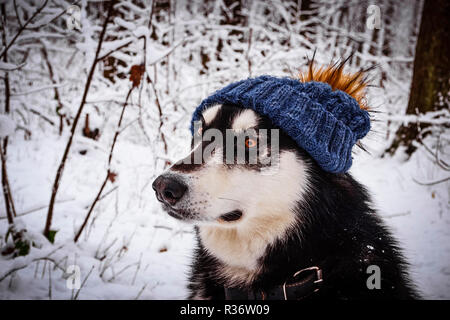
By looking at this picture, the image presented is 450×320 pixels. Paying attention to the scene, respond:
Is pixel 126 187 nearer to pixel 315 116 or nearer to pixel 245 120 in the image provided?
pixel 245 120

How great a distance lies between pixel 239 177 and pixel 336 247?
698 mm

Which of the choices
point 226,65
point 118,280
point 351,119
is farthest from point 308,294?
point 226,65

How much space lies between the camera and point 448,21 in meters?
4.47

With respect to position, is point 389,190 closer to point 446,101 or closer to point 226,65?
point 446,101

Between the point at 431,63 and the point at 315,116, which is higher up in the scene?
the point at 431,63


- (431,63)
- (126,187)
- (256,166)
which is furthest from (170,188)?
(431,63)

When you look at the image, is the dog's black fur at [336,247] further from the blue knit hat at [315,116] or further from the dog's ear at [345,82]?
the dog's ear at [345,82]

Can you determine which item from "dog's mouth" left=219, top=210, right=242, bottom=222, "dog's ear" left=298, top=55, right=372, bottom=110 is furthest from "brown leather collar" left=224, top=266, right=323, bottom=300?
"dog's ear" left=298, top=55, right=372, bottom=110

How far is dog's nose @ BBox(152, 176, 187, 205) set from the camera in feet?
4.53

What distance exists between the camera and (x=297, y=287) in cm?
145

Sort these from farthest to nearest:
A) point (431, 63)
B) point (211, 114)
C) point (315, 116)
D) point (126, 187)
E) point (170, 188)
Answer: point (431, 63) < point (126, 187) < point (211, 114) < point (315, 116) < point (170, 188)

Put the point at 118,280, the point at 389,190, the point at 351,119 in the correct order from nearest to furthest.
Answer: the point at 351,119 → the point at 118,280 → the point at 389,190

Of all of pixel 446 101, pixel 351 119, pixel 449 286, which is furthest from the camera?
pixel 446 101

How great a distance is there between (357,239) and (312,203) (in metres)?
0.32
